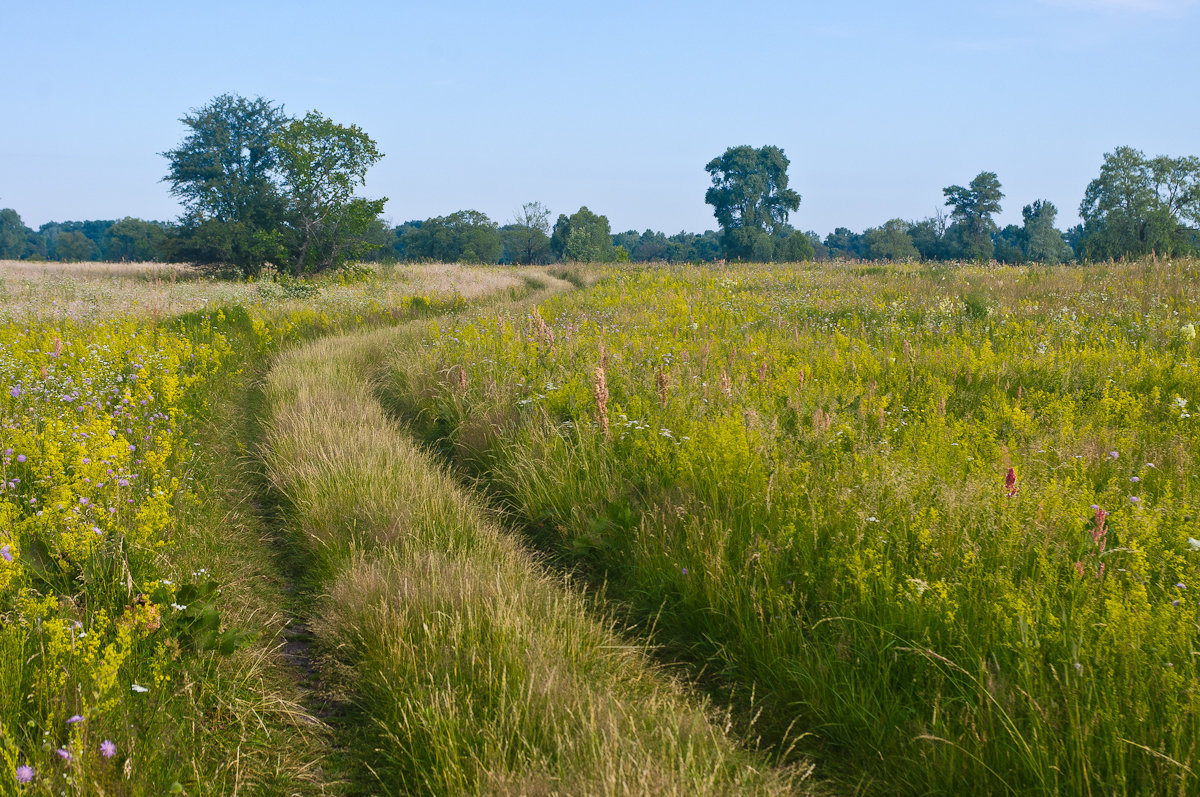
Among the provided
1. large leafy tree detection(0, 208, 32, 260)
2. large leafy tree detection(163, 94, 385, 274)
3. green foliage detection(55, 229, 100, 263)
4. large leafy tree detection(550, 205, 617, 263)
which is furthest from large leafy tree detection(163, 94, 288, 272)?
large leafy tree detection(0, 208, 32, 260)

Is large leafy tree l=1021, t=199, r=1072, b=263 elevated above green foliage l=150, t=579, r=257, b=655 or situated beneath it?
elevated above

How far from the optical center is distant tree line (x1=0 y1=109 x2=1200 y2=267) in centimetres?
2502

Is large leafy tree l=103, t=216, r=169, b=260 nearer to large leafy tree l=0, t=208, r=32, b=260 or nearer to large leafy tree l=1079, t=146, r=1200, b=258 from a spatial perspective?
large leafy tree l=0, t=208, r=32, b=260

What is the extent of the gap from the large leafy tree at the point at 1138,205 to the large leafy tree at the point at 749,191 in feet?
88.7

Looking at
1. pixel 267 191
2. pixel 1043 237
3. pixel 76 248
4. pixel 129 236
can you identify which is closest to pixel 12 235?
pixel 76 248

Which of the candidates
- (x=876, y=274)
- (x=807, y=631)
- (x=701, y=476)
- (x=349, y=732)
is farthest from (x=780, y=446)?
(x=876, y=274)

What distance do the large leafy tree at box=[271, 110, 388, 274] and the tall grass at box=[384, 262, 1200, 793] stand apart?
18.7 meters

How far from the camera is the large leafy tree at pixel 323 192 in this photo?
23.1 meters

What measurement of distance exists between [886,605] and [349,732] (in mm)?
2212

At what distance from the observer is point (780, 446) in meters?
4.37

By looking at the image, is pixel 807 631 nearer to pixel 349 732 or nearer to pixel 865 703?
pixel 865 703

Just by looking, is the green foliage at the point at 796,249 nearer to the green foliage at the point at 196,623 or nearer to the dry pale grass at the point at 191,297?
the dry pale grass at the point at 191,297

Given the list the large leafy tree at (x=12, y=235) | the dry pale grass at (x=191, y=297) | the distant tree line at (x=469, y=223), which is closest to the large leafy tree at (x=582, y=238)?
the distant tree line at (x=469, y=223)

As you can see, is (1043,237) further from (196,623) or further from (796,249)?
(196,623)
